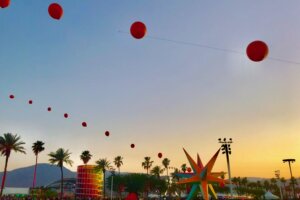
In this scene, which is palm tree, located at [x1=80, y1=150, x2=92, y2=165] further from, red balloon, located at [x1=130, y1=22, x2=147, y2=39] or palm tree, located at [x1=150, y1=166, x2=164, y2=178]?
red balloon, located at [x1=130, y1=22, x2=147, y2=39]

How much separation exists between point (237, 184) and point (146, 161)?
5586cm

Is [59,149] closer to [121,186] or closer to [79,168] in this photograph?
[121,186]

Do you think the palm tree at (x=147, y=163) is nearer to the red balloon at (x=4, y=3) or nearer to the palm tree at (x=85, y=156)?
the palm tree at (x=85, y=156)

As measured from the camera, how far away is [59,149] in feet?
230

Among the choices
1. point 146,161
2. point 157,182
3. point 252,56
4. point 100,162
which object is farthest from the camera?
point 146,161

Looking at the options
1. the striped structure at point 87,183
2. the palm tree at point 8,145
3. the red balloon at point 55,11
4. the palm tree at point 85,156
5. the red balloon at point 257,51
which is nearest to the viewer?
the red balloon at point 257,51

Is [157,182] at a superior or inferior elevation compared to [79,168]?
inferior

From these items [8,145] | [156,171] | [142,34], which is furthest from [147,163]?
[142,34]

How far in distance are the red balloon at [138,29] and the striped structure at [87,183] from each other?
4862 inches

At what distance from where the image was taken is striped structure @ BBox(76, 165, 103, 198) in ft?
416

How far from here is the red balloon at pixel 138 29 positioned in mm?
9039

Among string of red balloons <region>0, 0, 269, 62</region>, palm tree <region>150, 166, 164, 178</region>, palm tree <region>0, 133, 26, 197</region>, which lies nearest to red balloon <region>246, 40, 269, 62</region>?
string of red balloons <region>0, 0, 269, 62</region>

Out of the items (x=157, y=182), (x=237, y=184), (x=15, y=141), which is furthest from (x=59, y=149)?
(x=237, y=184)

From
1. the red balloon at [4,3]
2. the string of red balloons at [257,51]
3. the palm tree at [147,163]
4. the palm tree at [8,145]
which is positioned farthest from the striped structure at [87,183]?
the string of red balloons at [257,51]
